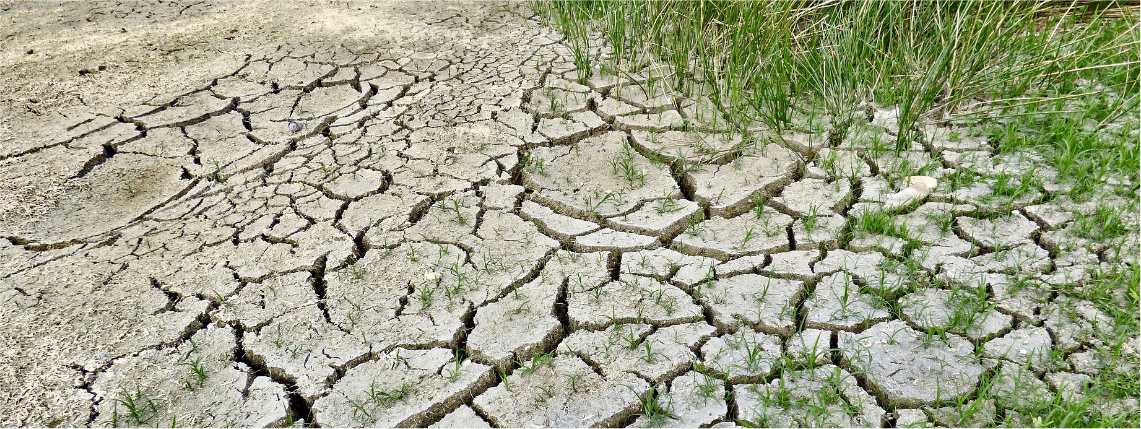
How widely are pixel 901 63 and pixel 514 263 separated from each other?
1782 mm

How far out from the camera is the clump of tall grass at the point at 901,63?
296 centimetres

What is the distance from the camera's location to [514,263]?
2.43 m

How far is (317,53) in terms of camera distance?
13.4 feet

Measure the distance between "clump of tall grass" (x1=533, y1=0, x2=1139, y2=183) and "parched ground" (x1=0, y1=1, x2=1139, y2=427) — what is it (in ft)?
0.40

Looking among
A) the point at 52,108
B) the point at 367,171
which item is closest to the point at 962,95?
the point at 367,171

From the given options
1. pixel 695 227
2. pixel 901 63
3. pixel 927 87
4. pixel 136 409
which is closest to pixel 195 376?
pixel 136 409

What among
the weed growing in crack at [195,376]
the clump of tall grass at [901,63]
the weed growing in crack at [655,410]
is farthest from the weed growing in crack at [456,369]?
the clump of tall grass at [901,63]

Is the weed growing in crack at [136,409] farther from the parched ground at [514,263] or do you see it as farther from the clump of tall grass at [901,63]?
the clump of tall grass at [901,63]

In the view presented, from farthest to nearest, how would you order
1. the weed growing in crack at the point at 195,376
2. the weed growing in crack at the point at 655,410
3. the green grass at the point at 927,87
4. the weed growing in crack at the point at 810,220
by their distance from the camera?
the green grass at the point at 927,87, the weed growing in crack at the point at 810,220, the weed growing in crack at the point at 195,376, the weed growing in crack at the point at 655,410

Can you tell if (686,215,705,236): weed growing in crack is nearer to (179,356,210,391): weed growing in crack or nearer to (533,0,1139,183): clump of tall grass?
(533,0,1139,183): clump of tall grass

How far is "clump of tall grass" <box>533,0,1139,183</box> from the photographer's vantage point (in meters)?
2.96

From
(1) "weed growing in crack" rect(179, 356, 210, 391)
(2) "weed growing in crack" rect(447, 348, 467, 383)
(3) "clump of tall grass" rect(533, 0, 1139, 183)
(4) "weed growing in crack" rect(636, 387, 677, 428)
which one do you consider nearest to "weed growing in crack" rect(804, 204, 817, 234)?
(3) "clump of tall grass" rect(533, 0, 1139, 183)

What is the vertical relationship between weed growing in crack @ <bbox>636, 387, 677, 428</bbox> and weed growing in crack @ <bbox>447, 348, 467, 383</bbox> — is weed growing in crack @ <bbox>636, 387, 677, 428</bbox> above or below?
below

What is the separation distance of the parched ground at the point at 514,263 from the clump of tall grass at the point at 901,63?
0.12 metres
